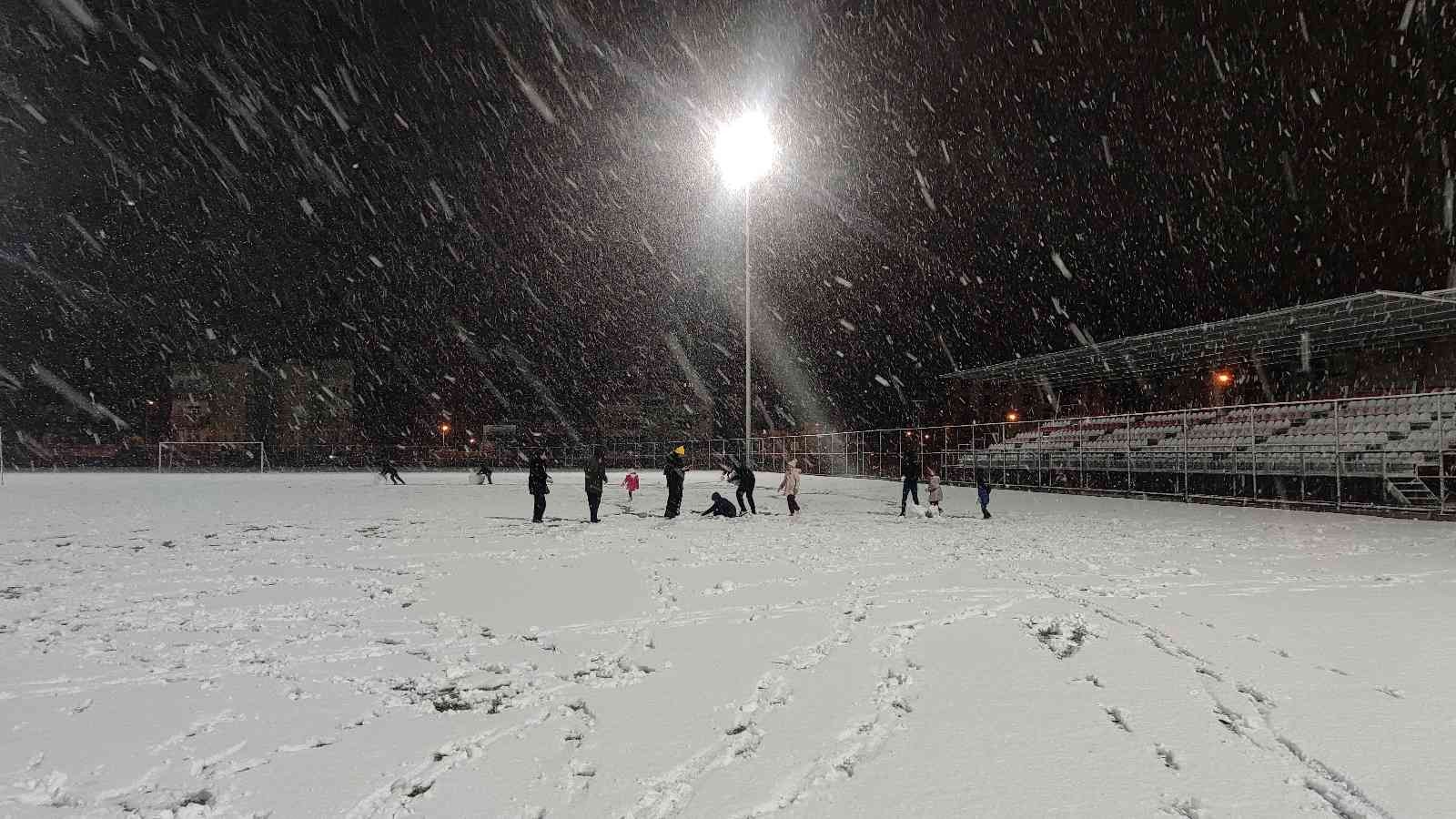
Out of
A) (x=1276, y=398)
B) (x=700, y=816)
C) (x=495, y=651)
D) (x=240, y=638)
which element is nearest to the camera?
(x=700, y=816)

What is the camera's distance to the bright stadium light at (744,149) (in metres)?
23.2

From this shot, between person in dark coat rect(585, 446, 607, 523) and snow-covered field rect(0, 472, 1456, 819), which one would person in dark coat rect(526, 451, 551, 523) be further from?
snow-covered field rect(0, 472, 1456, 819)

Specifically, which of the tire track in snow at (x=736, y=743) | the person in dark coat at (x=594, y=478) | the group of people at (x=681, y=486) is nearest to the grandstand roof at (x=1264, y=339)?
the group of people at (x=681, y=486)

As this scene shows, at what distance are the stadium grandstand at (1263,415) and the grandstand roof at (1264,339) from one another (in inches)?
2.4

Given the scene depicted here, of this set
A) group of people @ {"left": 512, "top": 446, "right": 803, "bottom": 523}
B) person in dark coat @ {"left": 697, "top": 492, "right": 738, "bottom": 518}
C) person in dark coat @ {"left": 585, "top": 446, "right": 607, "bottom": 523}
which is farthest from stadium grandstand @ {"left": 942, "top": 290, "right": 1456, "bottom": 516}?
person in dark coat @ {"left": 585, "top": 446, "right": 607, "bottom": 523}

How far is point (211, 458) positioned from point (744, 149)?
1442 inches

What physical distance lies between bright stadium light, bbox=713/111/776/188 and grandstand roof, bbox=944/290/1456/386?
10714mm

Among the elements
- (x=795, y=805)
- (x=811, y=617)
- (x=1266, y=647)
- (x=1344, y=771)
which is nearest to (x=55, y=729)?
(x=795, y=805)

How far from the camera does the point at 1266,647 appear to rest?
5.32m

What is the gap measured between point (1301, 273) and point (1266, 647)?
2386 centimetres

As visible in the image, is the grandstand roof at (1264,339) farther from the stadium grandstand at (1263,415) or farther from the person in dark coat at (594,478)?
the person in dark coat at (594,478)

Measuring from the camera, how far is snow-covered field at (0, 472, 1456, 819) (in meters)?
3.14

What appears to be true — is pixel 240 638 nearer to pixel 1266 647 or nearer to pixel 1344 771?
pixel 1344 771

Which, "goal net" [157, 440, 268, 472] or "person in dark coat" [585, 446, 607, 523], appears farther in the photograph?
"goal net" [157, 440, 268, 472]
